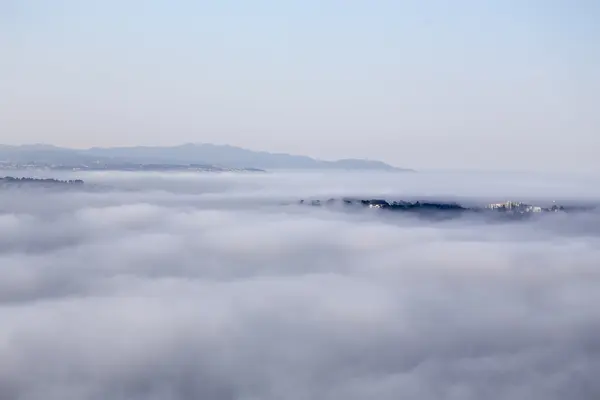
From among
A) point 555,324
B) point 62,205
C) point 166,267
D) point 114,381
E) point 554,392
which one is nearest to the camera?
point 554,392

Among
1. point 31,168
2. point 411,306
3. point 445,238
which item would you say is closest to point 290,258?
point 445,238

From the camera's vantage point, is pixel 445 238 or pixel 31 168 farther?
pixel 31 168

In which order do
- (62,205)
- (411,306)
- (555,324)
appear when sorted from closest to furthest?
(555,324) → (411,306) → (62,205)

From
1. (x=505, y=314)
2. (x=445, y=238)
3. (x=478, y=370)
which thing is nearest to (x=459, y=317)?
(x=505, y=314)

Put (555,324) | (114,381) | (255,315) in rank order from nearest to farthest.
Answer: (114,381), (555,324), (255,315)

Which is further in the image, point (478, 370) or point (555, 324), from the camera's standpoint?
point (555, 324)

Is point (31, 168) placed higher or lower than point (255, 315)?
higher

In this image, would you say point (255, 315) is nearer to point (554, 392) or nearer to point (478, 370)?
point (478, 370)

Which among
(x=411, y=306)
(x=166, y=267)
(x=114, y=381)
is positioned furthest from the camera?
(x=166, y=267)

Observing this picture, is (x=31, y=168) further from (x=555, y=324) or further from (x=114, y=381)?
(x=555, y=324)
